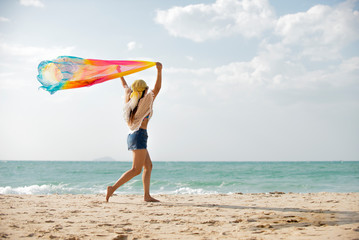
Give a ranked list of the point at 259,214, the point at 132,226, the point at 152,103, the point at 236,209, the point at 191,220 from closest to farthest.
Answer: the point at 132,226
the point at 191,220
the point at 259,214
the point at 236,209
the point at 152,103

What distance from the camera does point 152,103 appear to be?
16.3ft

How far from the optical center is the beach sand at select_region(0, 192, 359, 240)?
9.84ft

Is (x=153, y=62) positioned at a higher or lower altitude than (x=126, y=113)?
higher

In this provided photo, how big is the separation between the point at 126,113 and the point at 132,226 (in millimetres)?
2062

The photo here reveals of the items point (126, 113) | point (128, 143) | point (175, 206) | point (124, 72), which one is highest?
point (124, 72)

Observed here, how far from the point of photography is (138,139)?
489 centimetres

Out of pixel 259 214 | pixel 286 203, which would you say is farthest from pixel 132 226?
pixel 286 203

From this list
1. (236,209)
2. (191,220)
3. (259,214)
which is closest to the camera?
(191,220)

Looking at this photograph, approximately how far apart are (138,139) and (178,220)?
1.58m

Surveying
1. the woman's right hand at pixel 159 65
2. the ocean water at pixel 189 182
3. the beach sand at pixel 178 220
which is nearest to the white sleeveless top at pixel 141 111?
the woman's right hand at pixel 159 65

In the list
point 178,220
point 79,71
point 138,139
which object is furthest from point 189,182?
point 178,220

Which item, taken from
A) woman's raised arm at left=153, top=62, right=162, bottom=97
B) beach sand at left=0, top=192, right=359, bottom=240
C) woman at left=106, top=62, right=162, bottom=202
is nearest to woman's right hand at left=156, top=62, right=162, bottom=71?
woman's raised arm at left=153, top=62, right=162, bottom=97

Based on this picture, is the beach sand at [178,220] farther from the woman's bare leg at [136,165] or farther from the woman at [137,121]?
the woman at [137,121]

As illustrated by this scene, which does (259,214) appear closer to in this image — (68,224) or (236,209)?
(236,209)
